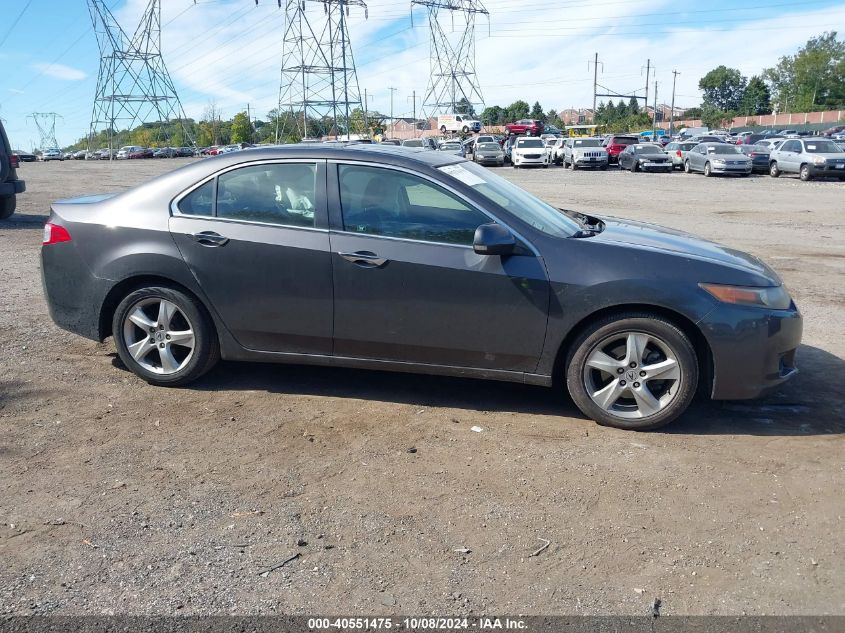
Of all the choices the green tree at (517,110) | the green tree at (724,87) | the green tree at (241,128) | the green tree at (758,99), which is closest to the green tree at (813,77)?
the green tree at (758,99)

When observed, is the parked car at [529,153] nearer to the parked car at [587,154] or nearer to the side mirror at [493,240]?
the parked car at [587,154]

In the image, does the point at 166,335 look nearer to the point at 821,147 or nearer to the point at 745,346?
the point at 745,346

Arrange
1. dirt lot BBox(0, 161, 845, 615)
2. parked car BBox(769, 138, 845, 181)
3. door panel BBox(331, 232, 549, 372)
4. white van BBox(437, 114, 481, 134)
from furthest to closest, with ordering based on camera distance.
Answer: white van BBox(437, 114, 481, 134)
parked car BBox(769, 138, 845, 181)
door panel BBox(331, 232, 549, 372)
dirt lot BBox(0, 161, 845, 615)

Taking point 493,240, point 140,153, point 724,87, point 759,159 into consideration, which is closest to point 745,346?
point 493,240

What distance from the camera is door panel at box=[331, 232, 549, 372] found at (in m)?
4.53

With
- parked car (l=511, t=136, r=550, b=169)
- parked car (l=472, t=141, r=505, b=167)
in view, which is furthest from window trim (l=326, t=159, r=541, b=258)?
parked car (l=472, t=141, r=505, b=167)

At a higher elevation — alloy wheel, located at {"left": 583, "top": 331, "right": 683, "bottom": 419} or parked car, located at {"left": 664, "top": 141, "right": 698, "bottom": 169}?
parked car, located at {"left": 664, "top": 141, "right": 698, "bottom": 169}

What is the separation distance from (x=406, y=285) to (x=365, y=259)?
0.30 meters

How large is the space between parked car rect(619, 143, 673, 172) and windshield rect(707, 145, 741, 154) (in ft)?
11.0

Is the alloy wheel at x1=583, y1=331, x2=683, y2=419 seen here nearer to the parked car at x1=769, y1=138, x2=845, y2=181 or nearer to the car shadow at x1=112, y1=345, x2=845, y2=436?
the car shadow at x1=112, y1=345, x2=845, y2=436

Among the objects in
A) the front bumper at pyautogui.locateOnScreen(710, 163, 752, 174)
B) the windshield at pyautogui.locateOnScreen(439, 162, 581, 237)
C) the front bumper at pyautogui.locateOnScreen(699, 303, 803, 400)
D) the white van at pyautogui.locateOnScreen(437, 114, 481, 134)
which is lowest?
the front bumper at pyautogui.locateOnScreen(699, 303, 803, 400)

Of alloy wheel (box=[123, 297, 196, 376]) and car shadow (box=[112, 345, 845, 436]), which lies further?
alloy wheel (box=[123, 297, 196, 376])

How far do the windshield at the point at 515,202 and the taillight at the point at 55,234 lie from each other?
2.63m

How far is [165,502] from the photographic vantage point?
3695mm
